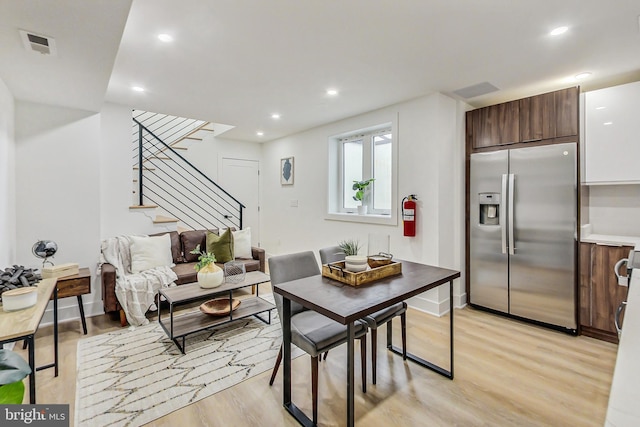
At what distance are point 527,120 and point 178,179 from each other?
5185mm

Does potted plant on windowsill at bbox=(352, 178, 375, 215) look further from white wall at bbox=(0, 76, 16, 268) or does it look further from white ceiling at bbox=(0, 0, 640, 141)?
white wall at bbox=(0, 76, 16, 268)

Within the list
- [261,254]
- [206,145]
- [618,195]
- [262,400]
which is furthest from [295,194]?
[618,195]

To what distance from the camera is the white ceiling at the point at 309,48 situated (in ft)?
6.08

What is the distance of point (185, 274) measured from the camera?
11.7ft

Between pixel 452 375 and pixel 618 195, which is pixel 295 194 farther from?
pixel 618 195

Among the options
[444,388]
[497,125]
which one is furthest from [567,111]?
[444,388]

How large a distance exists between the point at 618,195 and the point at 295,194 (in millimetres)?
4264

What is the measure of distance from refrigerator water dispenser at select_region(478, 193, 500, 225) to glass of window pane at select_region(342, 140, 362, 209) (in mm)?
1717

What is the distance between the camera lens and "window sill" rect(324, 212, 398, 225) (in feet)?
12.8

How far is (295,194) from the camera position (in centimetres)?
550

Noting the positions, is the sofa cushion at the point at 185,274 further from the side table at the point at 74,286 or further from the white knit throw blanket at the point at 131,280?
the side table at the point at 74,286

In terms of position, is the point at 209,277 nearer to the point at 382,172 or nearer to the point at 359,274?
the point at 359,274

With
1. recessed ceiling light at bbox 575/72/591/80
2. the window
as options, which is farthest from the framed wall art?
recessed ceiling light at bbox 575/72/591/80

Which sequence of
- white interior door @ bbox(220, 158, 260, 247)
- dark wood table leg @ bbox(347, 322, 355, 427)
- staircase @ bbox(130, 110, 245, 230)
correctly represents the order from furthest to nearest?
white interior door @ bbox(220, 158, 260, 247)
staircase @ bbox(130, 110, 245, 230)
dark wood table leg @ bbox(347, 322, 355, 427)
